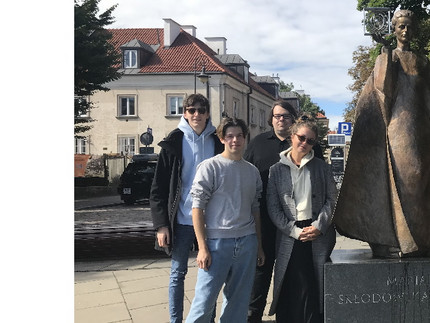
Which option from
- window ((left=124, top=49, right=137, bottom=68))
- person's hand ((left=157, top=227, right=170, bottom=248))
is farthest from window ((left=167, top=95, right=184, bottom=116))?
person's hand ((left=157, top=227, right=170, bottom=248))

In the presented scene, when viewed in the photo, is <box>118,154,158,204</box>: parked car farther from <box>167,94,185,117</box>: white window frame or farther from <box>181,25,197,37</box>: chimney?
<box>181,25,197,37</box>: chimney

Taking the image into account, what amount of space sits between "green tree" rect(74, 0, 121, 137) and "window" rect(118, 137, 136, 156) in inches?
567

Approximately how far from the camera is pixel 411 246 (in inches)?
136

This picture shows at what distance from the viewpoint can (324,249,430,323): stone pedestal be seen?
133 inches

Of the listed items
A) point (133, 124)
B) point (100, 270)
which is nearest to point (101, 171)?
point (133, 124)

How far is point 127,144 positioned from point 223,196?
30601 millimetres

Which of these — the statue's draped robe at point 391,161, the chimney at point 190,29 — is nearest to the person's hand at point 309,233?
the statue's draped robe at point 391,161

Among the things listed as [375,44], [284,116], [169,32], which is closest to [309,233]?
[284,116]

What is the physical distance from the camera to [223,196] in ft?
11.2

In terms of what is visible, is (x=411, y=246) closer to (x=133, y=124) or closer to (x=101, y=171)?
(x=101, y=171)

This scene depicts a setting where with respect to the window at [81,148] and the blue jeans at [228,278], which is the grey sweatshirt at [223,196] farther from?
the window at [81,148]

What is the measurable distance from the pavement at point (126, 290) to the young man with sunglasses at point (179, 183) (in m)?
1.00

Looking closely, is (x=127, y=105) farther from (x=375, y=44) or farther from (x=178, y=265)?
(x=178, y=265)

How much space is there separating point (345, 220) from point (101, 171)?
78.9ft
